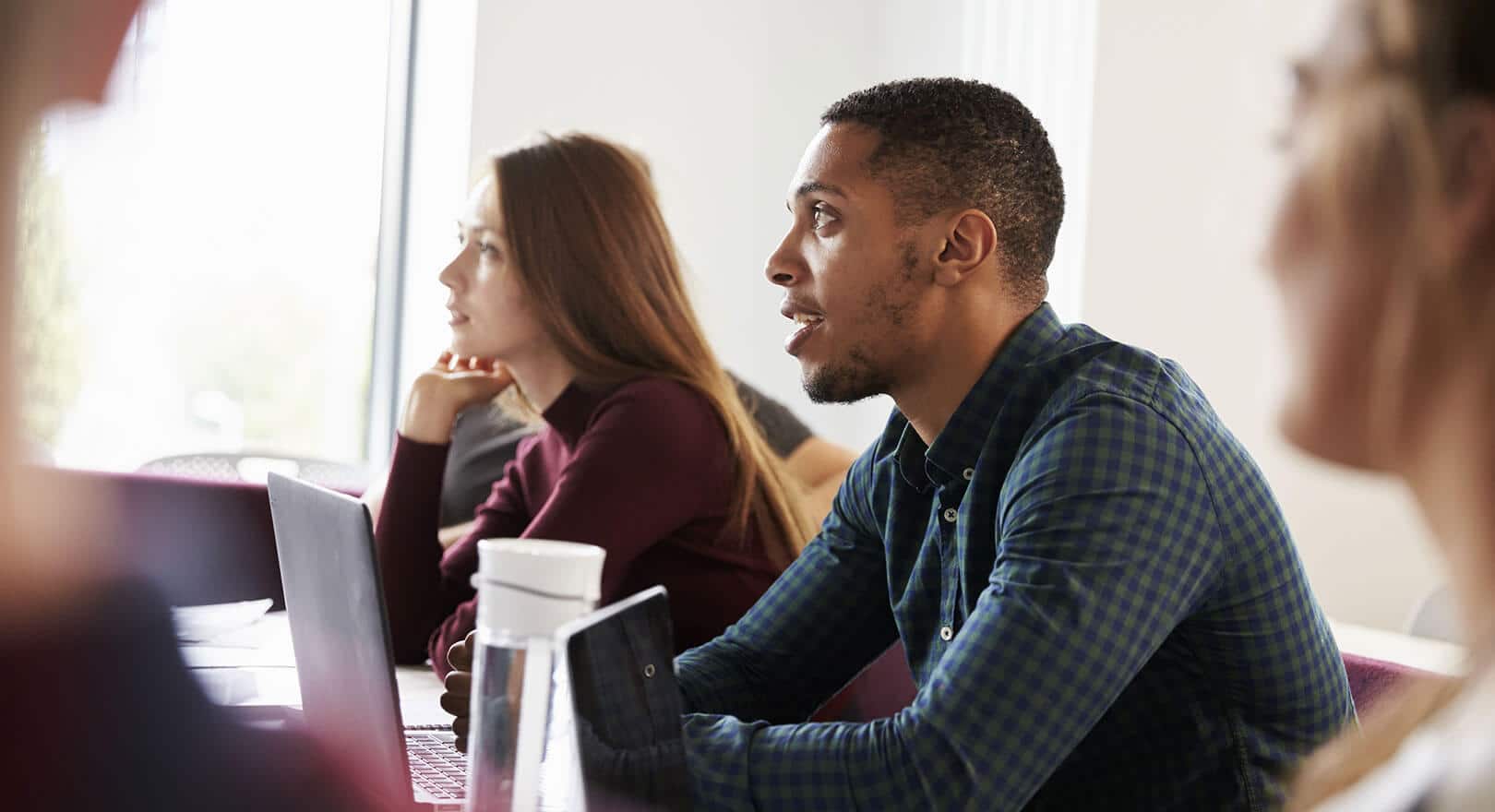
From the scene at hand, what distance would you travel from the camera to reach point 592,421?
1.87 meters

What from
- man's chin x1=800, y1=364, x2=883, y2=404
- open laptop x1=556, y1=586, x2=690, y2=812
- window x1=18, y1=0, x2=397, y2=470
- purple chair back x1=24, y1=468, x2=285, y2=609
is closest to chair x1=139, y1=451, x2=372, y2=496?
window x1=18, y1=0, x2=397, y2=470

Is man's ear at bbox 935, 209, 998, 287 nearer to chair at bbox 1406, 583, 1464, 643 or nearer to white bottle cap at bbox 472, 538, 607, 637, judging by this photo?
white bottle cap at bbox 472, 538, 607, 637

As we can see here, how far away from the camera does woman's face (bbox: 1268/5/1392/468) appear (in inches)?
20.8

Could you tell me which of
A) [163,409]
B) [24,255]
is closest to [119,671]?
[24,255]

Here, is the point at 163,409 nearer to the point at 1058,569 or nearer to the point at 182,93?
the point at 182,93

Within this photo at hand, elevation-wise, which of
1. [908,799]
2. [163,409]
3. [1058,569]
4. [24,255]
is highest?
[24,255]

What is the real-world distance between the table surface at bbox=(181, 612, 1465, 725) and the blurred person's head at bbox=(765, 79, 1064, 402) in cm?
48

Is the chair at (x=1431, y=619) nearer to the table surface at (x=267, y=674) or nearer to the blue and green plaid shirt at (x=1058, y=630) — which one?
the blue and green plaid shirt at (x=1058, y=630)

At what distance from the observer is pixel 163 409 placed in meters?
3.59

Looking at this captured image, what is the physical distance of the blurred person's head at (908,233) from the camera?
4.42 feet

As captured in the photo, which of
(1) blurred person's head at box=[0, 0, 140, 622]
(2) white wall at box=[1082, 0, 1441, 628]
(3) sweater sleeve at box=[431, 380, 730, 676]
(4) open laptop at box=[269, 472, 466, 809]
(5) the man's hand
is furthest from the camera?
(2) white wall at box=[1082, 0, 1441, 628]

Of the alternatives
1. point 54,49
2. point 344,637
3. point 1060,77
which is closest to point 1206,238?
point 1060,77

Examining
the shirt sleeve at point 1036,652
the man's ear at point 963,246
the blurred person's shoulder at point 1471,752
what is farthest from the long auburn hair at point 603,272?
the blurred person's shoulder at point 1471,752

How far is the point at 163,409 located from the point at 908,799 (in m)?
3.04
